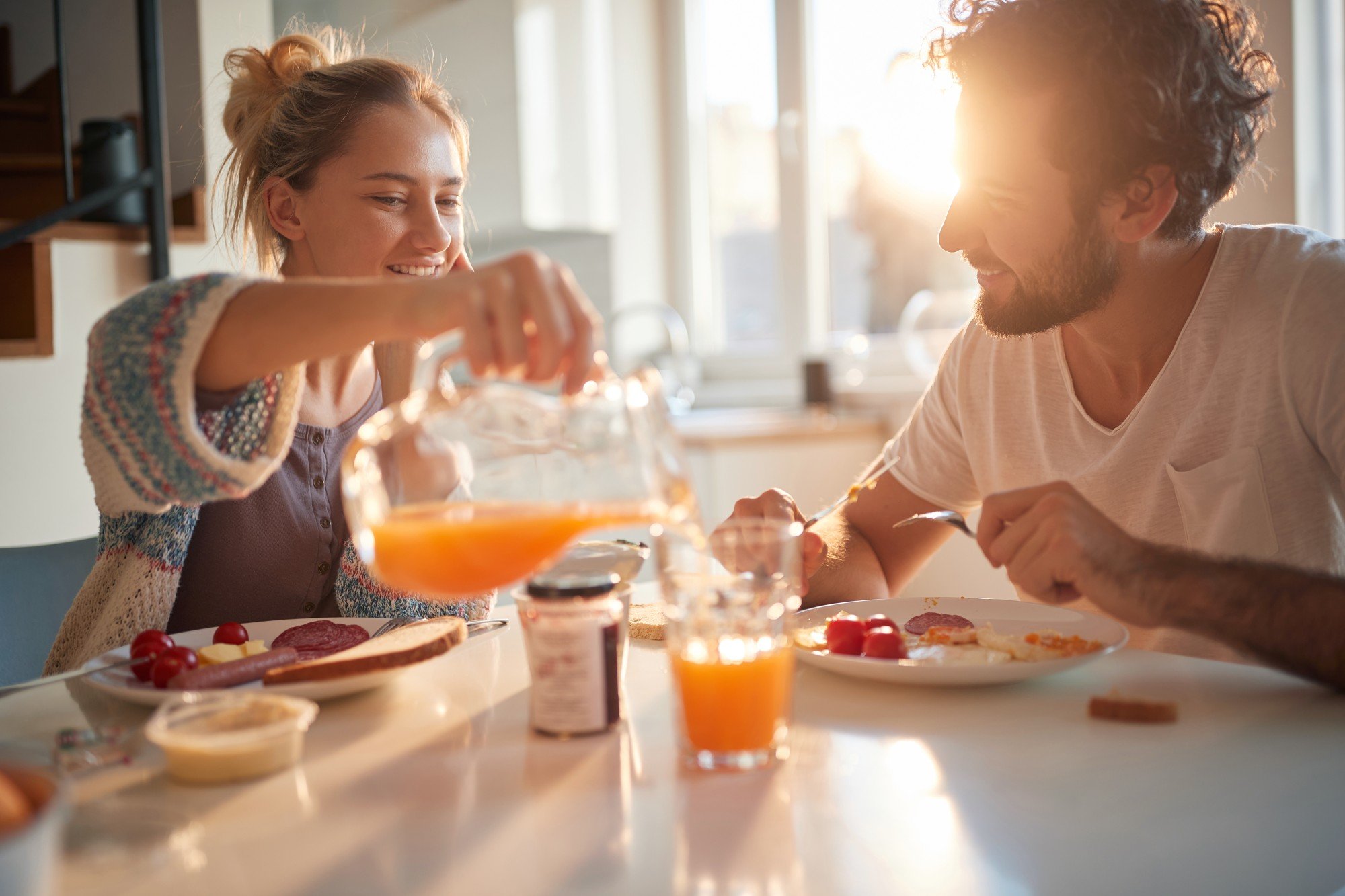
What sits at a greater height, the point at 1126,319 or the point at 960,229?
the point at 960,229

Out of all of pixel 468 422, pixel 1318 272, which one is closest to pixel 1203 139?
pixel 1318 272

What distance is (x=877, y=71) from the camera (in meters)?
3.59

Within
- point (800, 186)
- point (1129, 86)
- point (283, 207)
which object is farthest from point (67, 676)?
point (800, 186)

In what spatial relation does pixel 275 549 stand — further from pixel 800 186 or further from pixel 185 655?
pixel 800 186

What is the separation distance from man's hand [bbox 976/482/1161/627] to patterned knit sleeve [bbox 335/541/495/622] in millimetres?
619

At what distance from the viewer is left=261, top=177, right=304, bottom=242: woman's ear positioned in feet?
5.32

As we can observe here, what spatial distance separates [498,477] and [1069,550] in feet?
1.76

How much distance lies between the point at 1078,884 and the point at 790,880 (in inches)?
6.2

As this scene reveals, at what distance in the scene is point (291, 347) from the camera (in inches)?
36.7

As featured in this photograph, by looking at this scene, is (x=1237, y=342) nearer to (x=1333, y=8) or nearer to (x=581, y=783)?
(x=581, y=783)

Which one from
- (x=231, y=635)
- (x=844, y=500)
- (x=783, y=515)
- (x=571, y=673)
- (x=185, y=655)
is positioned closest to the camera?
(x=571, y=673)

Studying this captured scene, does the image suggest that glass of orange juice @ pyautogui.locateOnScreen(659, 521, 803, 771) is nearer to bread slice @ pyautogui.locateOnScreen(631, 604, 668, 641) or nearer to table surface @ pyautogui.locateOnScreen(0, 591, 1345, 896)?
table surface @ pyautogui.locateOnScreen(0, 591, 1345, 896)

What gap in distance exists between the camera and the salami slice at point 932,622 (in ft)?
3.70

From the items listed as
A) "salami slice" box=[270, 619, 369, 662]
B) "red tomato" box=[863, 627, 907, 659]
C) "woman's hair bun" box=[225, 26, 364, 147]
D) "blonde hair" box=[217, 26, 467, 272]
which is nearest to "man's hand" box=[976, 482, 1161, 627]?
"red tomato" box=[863, 627, 907, 659]
